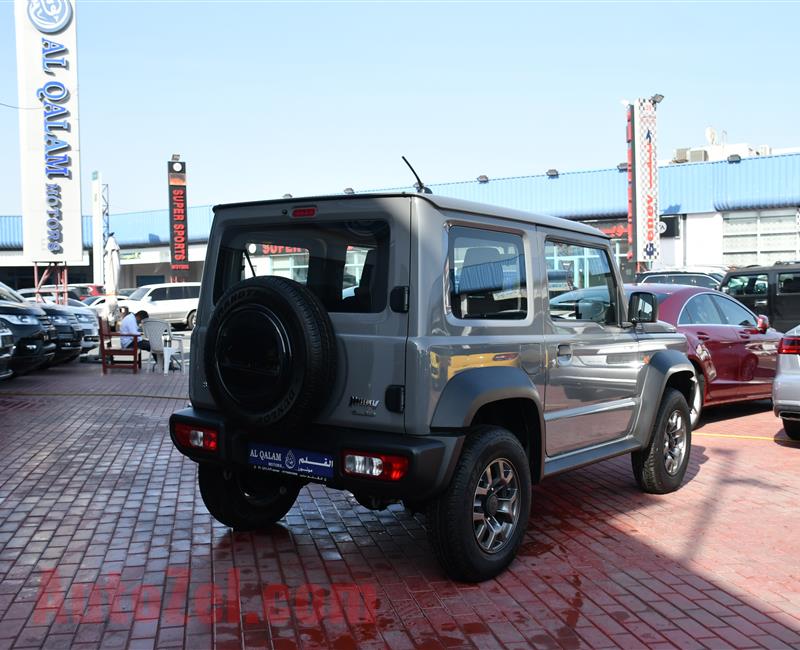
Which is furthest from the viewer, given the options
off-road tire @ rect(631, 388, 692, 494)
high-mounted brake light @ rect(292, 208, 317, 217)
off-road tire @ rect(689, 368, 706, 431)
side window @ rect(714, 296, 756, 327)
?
side window @ rect(714, 296, 756, 327)

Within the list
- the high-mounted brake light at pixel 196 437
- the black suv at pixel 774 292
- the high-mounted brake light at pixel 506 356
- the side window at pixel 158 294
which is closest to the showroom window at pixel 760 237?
the black suv at pixel 774 292

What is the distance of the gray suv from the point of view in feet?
14.1

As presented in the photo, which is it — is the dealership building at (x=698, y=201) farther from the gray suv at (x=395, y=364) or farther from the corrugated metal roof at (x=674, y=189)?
the gray suv at (x=395, y=364)

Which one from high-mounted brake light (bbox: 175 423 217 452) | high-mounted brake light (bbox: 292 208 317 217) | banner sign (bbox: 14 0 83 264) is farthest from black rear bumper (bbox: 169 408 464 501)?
banner sign (bbox: 14 0 83 264)

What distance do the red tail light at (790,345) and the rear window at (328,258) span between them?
17.8 feet

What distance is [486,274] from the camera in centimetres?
479

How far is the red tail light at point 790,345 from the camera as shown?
8236 mm

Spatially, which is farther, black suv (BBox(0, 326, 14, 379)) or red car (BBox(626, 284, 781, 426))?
black suv (BBox(0, 326, 14, 379))

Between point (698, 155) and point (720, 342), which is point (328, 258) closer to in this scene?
point (720, 342)

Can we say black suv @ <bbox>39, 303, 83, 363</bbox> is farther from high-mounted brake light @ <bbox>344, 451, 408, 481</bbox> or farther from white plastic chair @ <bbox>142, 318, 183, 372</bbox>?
high-mounted brake light @ <bbox>344, 451, 408, 481</bbox>

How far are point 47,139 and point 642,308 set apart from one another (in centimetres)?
2598

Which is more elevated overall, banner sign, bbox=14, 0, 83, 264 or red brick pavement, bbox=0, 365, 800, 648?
banner sign, bbox=14, 0, 83, 264

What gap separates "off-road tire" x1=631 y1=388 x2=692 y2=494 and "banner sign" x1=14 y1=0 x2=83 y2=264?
25.0m

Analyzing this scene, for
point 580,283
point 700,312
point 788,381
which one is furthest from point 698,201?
point 580,283
